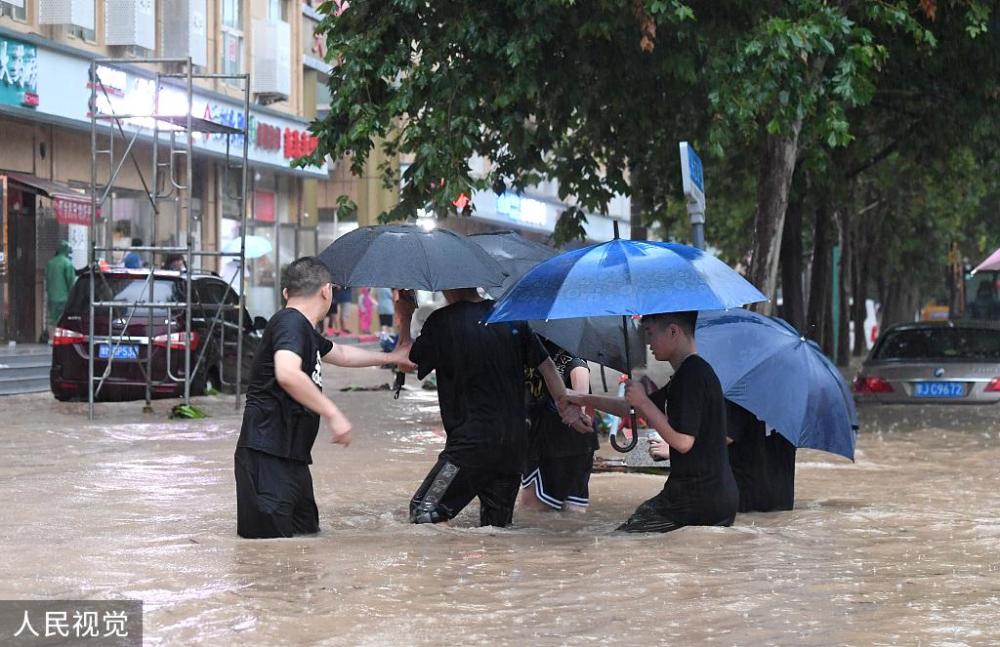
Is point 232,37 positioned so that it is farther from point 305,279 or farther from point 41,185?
point 305,279

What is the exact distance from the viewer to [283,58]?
3569 cm

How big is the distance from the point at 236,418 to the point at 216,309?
2.65 meters

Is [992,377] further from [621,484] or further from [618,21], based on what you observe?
[621,484]

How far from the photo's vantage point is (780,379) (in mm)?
9219

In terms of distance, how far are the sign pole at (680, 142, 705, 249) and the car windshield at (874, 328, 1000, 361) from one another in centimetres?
667

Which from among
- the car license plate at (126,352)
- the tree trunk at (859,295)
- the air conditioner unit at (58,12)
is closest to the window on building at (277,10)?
the air conditioner unit at (58,12)

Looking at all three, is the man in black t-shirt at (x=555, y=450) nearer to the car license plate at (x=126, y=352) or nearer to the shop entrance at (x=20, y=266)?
the car license plate at (x=126, y=352)

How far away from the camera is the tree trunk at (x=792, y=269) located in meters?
25.2

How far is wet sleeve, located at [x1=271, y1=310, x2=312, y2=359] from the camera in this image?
25.3 feet

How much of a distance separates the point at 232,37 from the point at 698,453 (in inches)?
1067

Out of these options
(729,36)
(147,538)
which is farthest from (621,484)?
(729,36)

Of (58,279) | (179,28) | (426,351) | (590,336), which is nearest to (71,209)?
(58,279)

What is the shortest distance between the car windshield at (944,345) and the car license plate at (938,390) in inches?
18.6

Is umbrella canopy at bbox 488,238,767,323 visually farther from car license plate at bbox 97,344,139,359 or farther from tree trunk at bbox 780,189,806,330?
tree trunk at bbox 780,189,806,330
